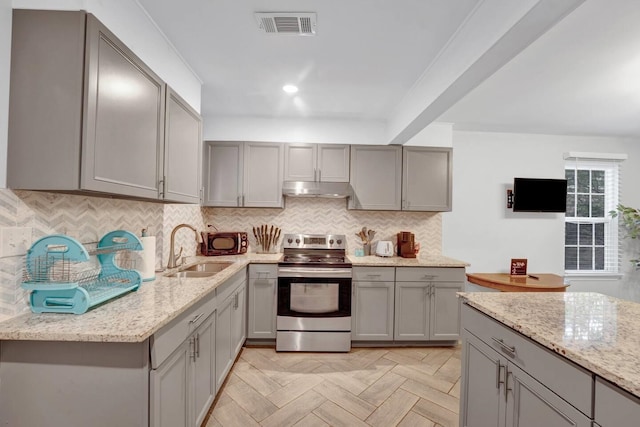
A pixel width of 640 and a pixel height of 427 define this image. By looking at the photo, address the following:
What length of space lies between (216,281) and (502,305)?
5.56 ft

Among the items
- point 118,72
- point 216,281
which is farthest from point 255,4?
point 216,281

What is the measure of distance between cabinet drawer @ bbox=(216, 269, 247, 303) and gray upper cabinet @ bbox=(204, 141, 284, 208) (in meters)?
0.91

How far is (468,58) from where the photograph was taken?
1696mm

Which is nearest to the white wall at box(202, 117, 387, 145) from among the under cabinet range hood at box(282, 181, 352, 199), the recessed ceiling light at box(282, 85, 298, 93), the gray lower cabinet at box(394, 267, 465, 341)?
the under cabinet range hood at box(282, 181, 352, 199)

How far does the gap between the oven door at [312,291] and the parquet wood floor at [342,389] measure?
42cm

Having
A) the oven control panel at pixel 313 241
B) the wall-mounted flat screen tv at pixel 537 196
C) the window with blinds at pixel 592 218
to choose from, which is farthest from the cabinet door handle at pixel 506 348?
the window with blinds at pixel 592 218

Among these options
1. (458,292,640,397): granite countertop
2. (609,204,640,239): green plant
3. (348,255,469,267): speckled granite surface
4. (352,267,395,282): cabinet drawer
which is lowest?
(352,267,395,282): cabinet drawer

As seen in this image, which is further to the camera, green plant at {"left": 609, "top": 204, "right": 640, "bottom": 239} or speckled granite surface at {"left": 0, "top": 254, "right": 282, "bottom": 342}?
green plant at {"left": 609, "top": 204, "right": 640, "bottom": 239}

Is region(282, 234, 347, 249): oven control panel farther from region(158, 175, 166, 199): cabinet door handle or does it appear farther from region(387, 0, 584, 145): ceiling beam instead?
region(158, 175, 166, 199): cabinet door handle

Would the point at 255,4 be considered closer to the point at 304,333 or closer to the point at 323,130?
the point at 323,130

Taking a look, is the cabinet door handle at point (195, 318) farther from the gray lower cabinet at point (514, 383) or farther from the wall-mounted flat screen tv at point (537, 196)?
the wall-mounted flat screen tv at point (537, 196)

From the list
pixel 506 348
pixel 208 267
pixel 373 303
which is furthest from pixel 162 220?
pixel 506 348

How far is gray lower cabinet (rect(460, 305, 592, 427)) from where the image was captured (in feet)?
3.17

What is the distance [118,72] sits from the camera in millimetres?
1368
